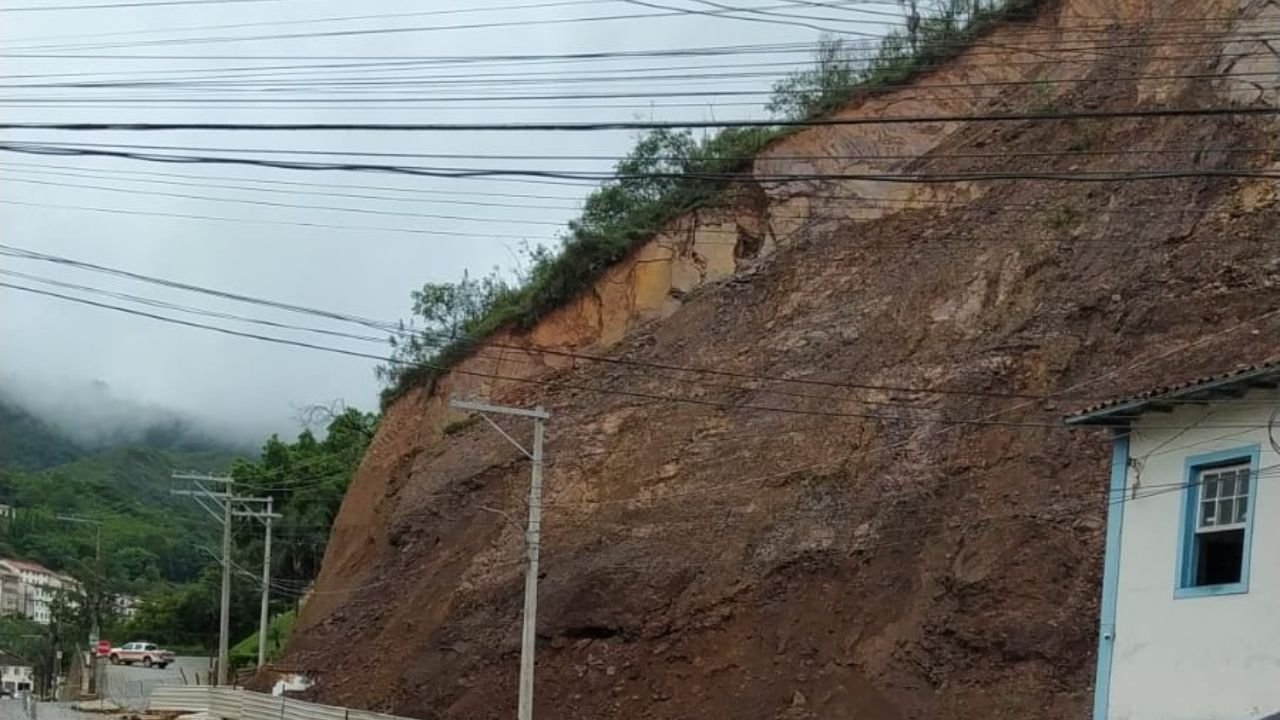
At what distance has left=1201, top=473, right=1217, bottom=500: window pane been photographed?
14609 mm

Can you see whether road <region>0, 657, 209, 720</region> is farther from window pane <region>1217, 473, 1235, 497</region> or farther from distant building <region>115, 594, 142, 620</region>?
window pane <region>1217, 473, 1235, 497</region>

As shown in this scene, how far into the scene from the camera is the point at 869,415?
90.8ft

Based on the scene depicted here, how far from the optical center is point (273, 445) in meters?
65.6

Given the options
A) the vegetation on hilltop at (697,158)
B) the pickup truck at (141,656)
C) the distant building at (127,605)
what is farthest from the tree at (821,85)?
the distant building at (127,605)

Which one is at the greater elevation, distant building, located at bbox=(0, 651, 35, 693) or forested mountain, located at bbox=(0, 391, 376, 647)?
forested mountain, located at bbox=(0, 391, 376, 647)

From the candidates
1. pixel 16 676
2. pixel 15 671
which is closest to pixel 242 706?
pixel 16 676

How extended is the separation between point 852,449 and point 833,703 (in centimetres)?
555

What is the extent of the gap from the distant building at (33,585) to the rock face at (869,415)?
2687 inches

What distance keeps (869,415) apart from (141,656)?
5480 cm

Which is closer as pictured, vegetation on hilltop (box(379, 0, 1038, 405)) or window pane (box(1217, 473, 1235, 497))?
window pane (box(1217, 473, 1235, 497))

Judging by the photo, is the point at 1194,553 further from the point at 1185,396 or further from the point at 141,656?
the point at 141,656

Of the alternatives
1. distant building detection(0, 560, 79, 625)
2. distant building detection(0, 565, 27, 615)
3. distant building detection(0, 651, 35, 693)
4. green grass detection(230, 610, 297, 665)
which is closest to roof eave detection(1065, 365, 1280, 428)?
green grass detection(230, 610, 297, 665)

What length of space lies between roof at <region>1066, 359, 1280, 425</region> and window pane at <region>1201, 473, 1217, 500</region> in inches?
30.4

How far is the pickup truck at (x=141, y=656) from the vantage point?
2822 inches
